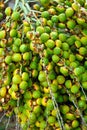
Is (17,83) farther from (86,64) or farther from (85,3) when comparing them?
(85,3)

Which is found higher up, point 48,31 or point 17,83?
point 48,31

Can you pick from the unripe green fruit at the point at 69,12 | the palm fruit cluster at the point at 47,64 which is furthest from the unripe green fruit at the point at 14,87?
the unripe green fruit at the point at 69,12

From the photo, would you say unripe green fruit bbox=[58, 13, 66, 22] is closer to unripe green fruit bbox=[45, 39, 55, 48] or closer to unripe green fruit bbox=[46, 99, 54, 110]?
unripe green fruit bbox=[45, 39, 55, 48]

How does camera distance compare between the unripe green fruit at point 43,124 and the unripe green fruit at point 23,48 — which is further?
the unripe green fruit at point 43,124

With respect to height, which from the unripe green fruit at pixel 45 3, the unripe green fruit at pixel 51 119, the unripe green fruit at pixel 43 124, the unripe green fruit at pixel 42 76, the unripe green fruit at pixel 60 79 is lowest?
the unripe green fruit at pixel 43 124

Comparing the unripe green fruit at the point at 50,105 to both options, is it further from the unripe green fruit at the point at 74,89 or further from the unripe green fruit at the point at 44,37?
the unripe green fruit at the point at 44,37

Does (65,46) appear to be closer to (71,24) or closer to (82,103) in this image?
(71,24)

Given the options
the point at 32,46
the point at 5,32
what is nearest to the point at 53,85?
the point at 32,46

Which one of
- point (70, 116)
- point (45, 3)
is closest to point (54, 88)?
point (70, 116)
